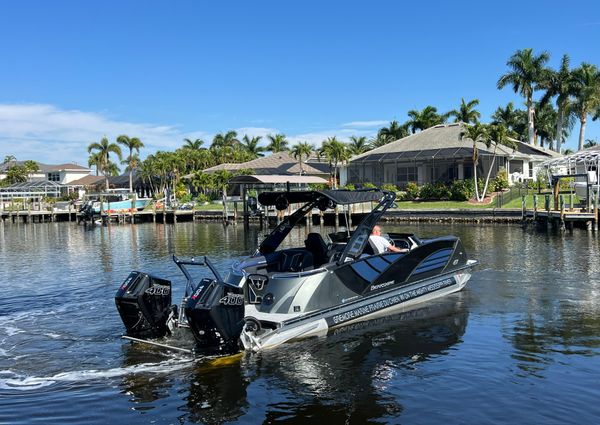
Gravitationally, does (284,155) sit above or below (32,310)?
above

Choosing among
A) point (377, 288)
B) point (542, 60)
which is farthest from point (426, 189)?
point (377, 288)

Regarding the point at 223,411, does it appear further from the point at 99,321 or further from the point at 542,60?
the point at 542,60

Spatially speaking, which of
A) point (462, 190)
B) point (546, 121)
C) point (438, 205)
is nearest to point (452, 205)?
point (438, 205)

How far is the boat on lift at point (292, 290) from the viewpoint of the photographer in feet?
31.9

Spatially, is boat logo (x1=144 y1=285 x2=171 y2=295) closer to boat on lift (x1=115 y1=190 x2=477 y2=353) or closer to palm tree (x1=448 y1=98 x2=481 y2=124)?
boat on lift (x1=115 y1=190 x2=477 y2=353)

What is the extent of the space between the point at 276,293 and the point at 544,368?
4.92 meters

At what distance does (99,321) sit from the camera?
45.1 ft

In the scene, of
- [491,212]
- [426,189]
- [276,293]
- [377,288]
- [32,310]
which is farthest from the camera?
[426,189]

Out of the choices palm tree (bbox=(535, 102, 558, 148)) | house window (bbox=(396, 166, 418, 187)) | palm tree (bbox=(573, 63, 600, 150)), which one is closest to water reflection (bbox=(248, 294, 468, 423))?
house window (bbox=(396, 166, 418, 187))

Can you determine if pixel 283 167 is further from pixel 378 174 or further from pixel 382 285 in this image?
pixel 382 285

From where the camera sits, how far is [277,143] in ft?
347

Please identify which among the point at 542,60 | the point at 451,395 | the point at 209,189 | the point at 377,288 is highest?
the point at 542,60

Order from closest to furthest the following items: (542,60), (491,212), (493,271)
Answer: (493,271), (491,212), (542,60)

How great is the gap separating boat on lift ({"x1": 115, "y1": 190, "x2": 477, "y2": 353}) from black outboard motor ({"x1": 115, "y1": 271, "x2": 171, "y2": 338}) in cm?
2
